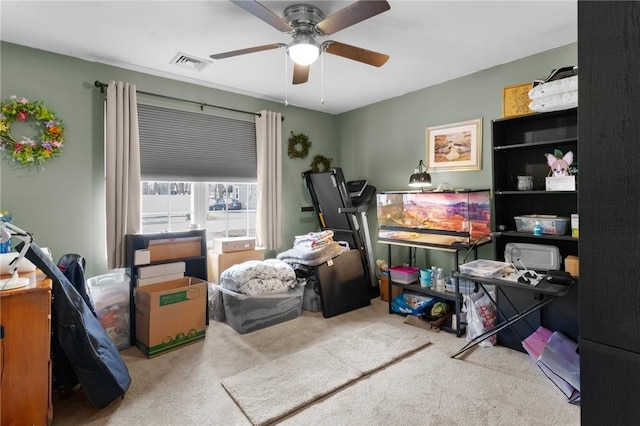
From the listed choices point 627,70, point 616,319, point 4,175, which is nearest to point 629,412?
point 616,319

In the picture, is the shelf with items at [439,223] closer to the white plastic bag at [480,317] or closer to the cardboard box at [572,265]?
the white plastic bag at [480,317]

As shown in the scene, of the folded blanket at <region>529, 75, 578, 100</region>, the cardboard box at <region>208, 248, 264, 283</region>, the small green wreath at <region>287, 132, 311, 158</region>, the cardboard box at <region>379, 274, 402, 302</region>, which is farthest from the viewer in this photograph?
the small green wreath at <region>287, 132, 311, 158</region>

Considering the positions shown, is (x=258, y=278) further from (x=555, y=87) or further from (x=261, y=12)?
(x=555, y=87)

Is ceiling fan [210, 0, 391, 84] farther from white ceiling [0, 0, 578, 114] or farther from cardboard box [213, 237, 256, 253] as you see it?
cardboard box [213, 237, 256, 253]

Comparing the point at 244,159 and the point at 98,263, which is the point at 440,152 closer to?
the point at 244,159

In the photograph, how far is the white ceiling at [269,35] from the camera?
229 cm

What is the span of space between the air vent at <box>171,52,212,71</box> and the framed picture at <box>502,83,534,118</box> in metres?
2.84

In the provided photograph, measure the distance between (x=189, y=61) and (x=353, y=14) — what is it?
1.85 meters

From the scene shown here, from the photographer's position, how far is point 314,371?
2.45 metres

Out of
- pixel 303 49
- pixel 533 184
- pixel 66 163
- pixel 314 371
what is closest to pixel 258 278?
pixel 314 371

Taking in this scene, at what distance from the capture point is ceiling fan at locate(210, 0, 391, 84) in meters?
1.92

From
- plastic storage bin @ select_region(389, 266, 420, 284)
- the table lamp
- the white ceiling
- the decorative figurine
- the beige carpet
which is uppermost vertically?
the white ceiling

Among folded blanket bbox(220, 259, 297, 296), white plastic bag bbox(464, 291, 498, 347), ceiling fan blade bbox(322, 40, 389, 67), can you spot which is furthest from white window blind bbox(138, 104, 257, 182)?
white plastic bag bbox(464, 291, 498, 347)

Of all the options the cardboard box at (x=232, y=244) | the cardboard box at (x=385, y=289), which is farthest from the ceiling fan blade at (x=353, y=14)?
the cardboard box at (x=385, y=289)
